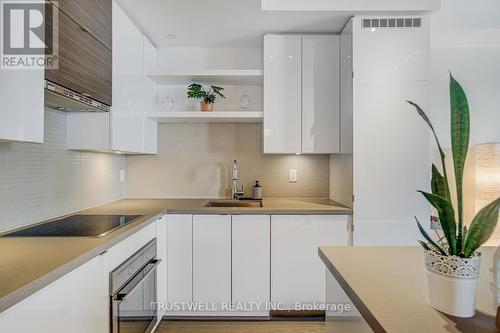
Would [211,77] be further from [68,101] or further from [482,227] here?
[482,227]

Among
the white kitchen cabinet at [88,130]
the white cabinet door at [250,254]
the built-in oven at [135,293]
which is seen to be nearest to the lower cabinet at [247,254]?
the white cabinet door at [250,254]

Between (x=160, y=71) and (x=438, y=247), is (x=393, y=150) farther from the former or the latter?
(x=160, y=71)

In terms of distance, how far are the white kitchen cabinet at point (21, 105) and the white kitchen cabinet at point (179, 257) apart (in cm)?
122

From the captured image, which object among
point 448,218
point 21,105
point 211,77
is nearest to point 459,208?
point 448,218

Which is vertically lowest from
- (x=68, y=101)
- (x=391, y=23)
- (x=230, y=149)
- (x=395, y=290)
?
(x=395, y=290)

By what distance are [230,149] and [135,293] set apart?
158cm

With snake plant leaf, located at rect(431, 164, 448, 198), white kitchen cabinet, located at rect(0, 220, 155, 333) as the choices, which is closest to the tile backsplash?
white kitchen cabinet, located at rect(0, 220, 155, 333)

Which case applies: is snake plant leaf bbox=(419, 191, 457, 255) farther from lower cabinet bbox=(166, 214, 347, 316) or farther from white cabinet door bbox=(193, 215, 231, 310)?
white cabinet door bbox=(193, 215, 231, 310)

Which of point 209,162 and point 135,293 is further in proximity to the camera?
point 209,162

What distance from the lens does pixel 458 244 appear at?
747mm

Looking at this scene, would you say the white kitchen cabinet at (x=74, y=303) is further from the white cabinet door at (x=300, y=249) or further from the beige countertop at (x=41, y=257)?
the white cabinet door at (x=300, y=249)

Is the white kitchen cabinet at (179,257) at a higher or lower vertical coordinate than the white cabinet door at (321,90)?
lower

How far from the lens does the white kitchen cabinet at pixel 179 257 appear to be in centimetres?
226

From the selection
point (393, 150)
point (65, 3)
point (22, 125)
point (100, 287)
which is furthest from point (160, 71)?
point (393, 150)
